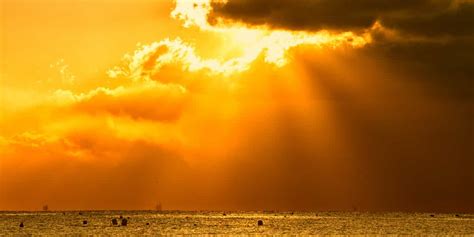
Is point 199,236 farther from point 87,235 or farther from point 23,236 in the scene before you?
point 23,236

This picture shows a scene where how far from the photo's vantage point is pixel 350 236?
11856 cm

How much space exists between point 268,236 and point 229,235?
20.8 feet

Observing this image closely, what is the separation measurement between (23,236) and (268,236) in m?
35.3

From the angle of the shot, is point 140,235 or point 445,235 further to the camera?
point 445,235

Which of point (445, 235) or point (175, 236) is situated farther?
point (445, 235)

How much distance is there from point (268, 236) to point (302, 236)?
19.3 ft

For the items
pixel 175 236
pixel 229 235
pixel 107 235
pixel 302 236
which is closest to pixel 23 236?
pixel 107 235

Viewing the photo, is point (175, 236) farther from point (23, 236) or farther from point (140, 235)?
point (23, 236)

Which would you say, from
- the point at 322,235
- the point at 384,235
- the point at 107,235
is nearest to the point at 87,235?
the point at 107,235

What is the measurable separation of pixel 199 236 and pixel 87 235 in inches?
664

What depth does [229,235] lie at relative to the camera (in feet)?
379

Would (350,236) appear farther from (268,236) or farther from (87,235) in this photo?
(87,235)

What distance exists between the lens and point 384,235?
12362cm

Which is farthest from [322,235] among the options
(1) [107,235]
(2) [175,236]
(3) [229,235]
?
(1) [107,235]
